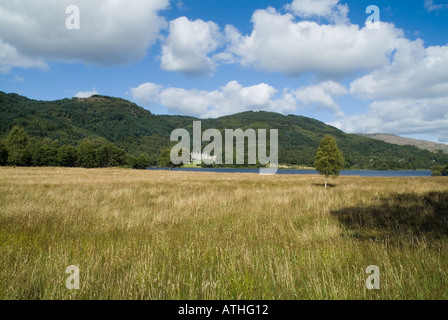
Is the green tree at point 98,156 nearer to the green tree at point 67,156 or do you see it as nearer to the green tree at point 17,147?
the green tree at point 67,156

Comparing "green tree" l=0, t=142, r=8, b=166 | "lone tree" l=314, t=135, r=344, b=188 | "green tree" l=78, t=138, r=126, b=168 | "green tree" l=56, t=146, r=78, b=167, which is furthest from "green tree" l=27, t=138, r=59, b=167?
"lone tree" l=314, t=135, r=344, b=188

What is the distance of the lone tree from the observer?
89.2 feet

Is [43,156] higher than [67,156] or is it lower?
lower

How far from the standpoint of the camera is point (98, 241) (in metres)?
4.98

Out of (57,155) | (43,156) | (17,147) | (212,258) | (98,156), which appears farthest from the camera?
(98,156)

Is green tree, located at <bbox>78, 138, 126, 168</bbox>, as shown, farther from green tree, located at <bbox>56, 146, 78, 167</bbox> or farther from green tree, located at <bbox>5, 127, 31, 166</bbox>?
A: green tree, located at <bbox>5, 127, 31, 166</bbox>

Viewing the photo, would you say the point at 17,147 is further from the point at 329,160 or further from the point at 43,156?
the point at 329,160

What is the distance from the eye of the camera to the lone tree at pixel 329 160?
27.2 meters

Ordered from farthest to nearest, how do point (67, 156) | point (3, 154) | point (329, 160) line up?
1. point (67, 156)
2. point (3, 154)
3. point (329, 160)

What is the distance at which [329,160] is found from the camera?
2747cm

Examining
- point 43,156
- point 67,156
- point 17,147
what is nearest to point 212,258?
point 17,147

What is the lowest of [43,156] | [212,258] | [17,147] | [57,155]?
[212,258]

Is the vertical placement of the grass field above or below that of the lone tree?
below
